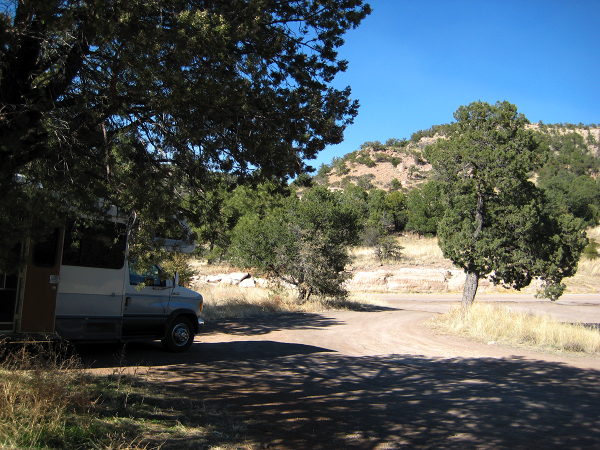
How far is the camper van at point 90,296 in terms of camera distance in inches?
321

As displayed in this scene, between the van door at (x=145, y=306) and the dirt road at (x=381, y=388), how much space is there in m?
0.56

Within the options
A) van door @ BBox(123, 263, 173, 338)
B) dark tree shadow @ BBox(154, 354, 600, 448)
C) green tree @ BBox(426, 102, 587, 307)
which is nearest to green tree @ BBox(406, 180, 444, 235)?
green tree @ BBox(426, 102, 587, 307)

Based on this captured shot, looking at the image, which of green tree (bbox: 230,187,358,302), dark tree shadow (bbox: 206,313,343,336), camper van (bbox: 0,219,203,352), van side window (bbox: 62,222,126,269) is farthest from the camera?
green tree (bbox: 230,187,358,302)

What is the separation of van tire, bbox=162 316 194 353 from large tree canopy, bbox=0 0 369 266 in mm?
4394

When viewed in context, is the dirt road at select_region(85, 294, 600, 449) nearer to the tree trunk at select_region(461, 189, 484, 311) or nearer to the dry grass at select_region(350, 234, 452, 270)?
the tree trunk at select_region(461, 189, 484, 311)

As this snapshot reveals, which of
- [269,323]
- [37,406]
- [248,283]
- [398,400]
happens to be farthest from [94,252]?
[248,283]

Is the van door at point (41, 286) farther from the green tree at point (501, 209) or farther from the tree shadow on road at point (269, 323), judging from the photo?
the green tree at point (501, 209)

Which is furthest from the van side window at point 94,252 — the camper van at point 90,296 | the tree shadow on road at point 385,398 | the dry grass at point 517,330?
the dry grass at point 517,330

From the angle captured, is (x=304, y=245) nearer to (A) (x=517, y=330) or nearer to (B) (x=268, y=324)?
(B) (x=268, y=324)

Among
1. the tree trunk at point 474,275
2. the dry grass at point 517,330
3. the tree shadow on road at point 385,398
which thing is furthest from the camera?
the tree trunk at point 474,275

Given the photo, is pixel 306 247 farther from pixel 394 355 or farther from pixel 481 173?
pixel 394 355

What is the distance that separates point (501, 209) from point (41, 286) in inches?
602

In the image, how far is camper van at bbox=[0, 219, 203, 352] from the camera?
815 centimetres

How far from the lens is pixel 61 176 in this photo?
581 cm
